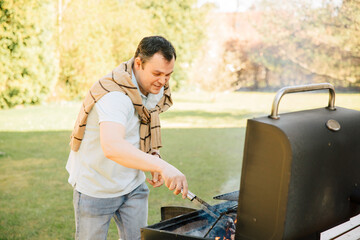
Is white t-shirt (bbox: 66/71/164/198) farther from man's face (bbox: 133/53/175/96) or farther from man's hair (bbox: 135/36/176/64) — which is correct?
man's hair (bbox: 135/36/176/64)

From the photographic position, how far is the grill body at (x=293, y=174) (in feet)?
4.44

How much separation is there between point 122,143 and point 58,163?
581cm

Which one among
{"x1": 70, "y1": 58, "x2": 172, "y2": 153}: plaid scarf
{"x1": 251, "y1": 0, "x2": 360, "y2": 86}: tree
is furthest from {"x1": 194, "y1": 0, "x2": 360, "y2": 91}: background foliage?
{"x1": 70, "y1": 58, "x2": 172, "y2": 153}: plaid scarf

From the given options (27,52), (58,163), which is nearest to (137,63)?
(58,163)

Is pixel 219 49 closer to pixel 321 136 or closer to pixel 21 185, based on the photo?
pixel 21 185

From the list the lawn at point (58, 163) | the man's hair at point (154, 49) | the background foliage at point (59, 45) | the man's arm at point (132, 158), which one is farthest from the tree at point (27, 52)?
the man's arm at point (132, 158)

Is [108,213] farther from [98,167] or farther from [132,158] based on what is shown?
[132,158]

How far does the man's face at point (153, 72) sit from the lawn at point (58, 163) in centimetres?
249

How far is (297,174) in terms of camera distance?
1.36 meters

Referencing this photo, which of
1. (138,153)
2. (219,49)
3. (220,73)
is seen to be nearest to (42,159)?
(138,153)

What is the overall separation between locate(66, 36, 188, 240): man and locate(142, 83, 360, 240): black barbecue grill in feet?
1.09

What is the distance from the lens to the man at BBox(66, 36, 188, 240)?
1600 mm

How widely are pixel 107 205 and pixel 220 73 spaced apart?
1634 cm

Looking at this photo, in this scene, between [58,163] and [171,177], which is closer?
[171,177]
